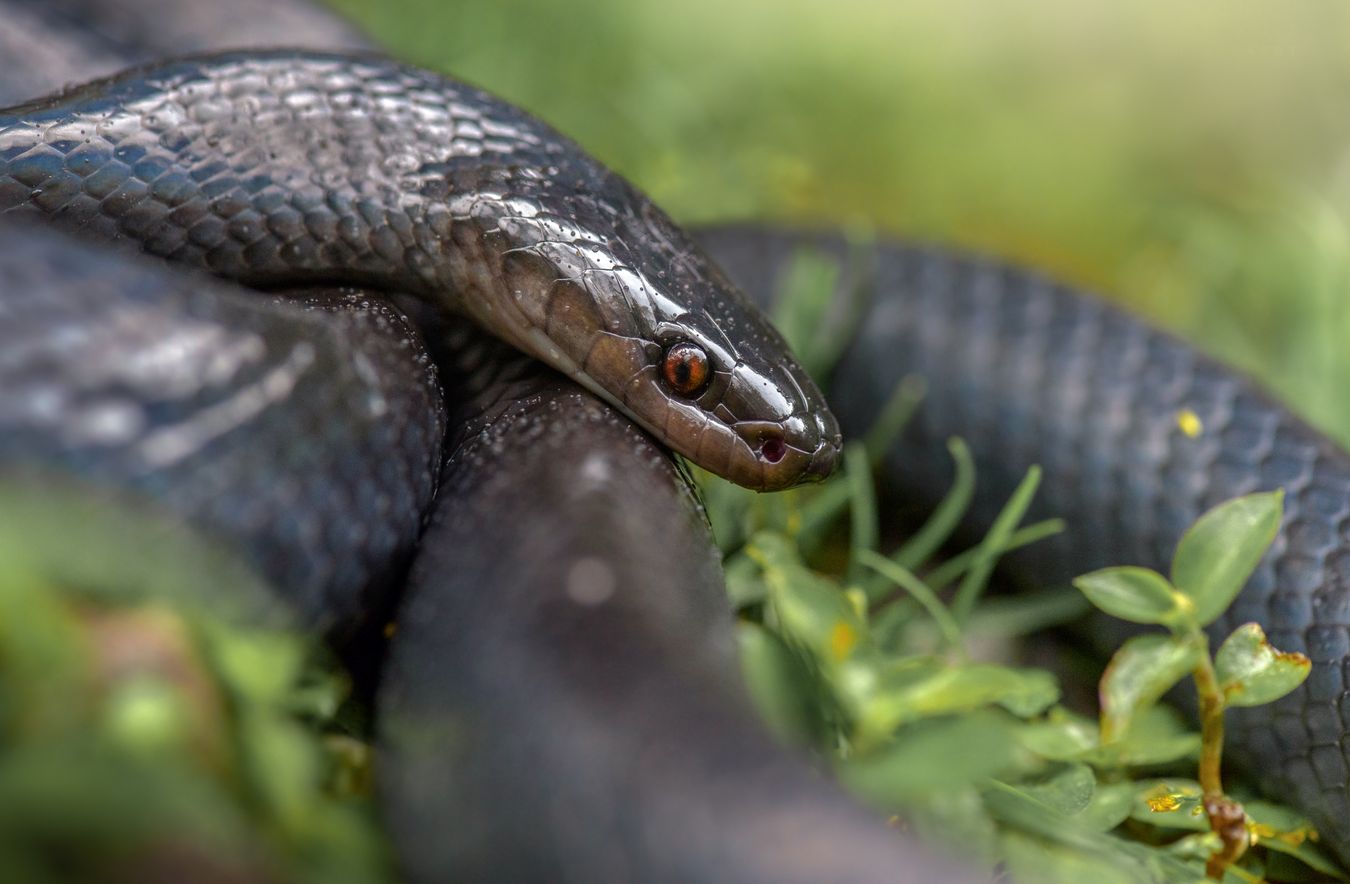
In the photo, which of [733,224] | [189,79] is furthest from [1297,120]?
[189,79]

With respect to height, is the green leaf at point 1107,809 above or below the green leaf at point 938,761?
below

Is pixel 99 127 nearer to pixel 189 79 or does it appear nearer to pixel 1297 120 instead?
pixel 189 79

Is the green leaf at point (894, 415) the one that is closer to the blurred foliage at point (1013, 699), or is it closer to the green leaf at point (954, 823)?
the blurred foliage at point (1013, 699)

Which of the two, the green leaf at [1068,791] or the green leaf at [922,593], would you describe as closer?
the green leaf at [1068,791]

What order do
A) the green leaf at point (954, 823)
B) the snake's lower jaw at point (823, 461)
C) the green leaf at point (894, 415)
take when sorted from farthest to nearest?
the green leaf at point (894, 415)
the snake's lower jaw at point (823, 461)
the green leaf at point (954, 823)

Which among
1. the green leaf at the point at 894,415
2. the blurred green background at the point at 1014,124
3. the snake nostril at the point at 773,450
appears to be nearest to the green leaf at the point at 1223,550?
the snake nostril at the point at 773,450

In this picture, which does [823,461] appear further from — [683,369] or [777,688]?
[777,688]

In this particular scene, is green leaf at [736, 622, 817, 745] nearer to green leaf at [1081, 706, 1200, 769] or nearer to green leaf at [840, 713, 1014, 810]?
green leaf at [840, 713, 1014, 810]

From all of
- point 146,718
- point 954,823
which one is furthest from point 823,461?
point 146,718

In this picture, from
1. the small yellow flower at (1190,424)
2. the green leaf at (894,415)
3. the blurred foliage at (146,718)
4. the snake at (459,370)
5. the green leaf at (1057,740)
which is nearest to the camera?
the blurred foliage at (146,718)
